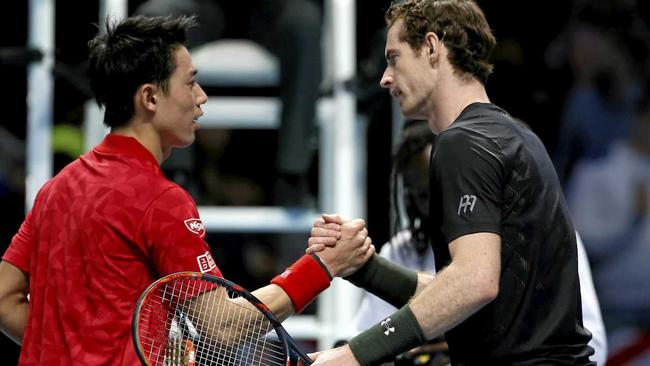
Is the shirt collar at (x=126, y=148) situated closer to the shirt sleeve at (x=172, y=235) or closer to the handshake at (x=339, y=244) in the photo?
the shirt sleeve at (x=172, y=235)

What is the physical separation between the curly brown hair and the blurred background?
1885 mm

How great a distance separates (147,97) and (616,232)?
315 centimetres

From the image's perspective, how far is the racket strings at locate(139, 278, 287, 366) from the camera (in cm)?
296

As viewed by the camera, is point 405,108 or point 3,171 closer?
point 405,108

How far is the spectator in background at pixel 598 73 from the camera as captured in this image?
586 cm

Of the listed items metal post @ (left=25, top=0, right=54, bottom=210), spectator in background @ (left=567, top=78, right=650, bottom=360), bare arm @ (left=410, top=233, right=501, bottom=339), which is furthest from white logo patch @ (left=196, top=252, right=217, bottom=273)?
spectator in background @ (left=567, top=78, right=650, bottom=360)

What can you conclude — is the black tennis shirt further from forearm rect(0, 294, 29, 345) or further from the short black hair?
forearm rect(0, 294, 29, 345)

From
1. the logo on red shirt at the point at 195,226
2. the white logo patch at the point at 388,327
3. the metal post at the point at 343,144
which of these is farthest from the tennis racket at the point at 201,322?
the metal post at the point at 343,144

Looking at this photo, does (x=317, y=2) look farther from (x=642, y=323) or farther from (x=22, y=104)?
(x=642, y=323)

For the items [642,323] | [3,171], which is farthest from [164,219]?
[642,323]

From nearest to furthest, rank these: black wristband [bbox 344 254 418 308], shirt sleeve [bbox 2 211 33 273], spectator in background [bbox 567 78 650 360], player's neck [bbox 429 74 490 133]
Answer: player's neck [bbox 429 74 490 133], shirt sleeve [bbox 2 211 33 273], black wristband [bbox 344 254 418 308], spectator in background [bbox 567 78 650 360]

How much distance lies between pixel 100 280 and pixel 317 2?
2403mm

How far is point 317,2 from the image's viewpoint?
5.17 metres

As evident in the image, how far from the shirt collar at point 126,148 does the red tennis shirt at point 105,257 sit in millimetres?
25
